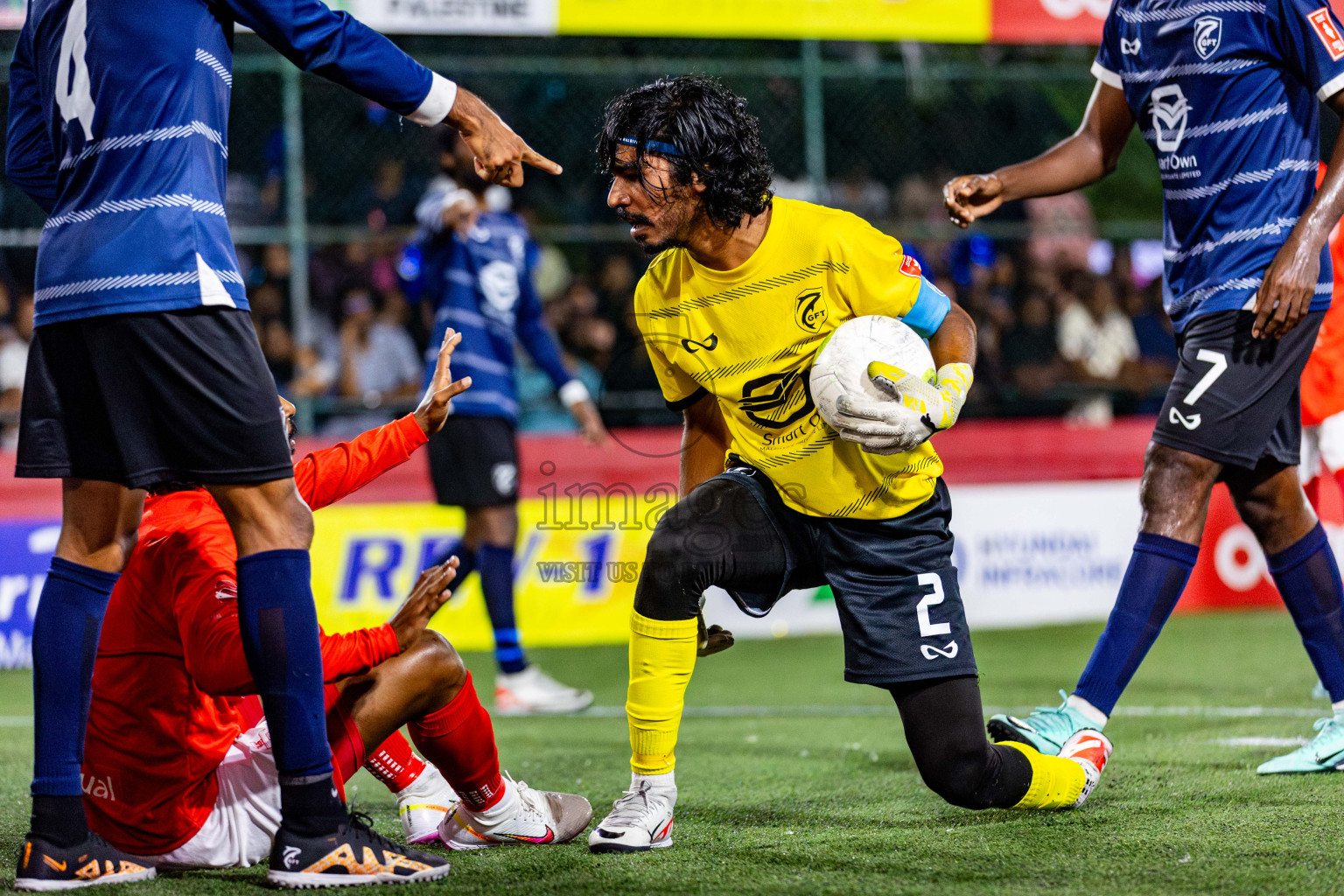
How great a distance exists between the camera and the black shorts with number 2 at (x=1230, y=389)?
11.9 feet

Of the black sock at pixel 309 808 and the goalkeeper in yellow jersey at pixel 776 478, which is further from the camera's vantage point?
the goalkeeper in yellow jersey at pixel 776 478

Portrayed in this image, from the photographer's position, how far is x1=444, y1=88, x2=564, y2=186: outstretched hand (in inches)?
111

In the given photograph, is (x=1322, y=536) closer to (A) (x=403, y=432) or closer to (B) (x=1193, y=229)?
(B) (x=1193, y=229)

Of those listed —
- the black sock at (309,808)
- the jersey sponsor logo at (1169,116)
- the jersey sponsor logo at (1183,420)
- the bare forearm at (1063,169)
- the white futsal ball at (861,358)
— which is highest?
the jersey sponsor logo at (1169,116)

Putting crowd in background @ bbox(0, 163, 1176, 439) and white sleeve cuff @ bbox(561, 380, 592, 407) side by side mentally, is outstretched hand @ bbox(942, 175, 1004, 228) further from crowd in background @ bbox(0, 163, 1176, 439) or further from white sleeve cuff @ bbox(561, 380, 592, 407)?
crowd in background @ bbox(0, 163, 1176, 439)

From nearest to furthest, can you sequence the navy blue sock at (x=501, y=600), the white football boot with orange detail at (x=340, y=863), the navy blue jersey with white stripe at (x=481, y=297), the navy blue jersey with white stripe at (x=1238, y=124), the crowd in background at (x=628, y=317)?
the white football boot with orange detail at (x=340, y=863)
the navy blue jersey with white stripe at (x=1238, y=124)
the navy blue sock at (x=501, y=600)
the navy blue jersey with white stripe at (x=481, y=297)
the crowd in background at (x=628, y=317)

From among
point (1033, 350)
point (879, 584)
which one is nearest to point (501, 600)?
point (879, 584)

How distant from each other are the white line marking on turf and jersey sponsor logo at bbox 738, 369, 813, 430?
92.3 inches

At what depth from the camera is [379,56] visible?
8.95 ft

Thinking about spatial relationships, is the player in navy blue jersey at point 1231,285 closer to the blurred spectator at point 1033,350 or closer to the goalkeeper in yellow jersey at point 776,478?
the goalkeeper in yellow jersey at point 776,478

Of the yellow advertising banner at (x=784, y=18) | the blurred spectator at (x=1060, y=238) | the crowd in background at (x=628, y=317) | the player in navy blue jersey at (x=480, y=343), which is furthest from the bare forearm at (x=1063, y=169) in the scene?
the blurred spectator at (x=1060, y=238)

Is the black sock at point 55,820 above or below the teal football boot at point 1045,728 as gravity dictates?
above

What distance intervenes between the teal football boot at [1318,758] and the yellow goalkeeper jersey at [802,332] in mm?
1424

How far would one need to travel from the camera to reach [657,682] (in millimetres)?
3102
